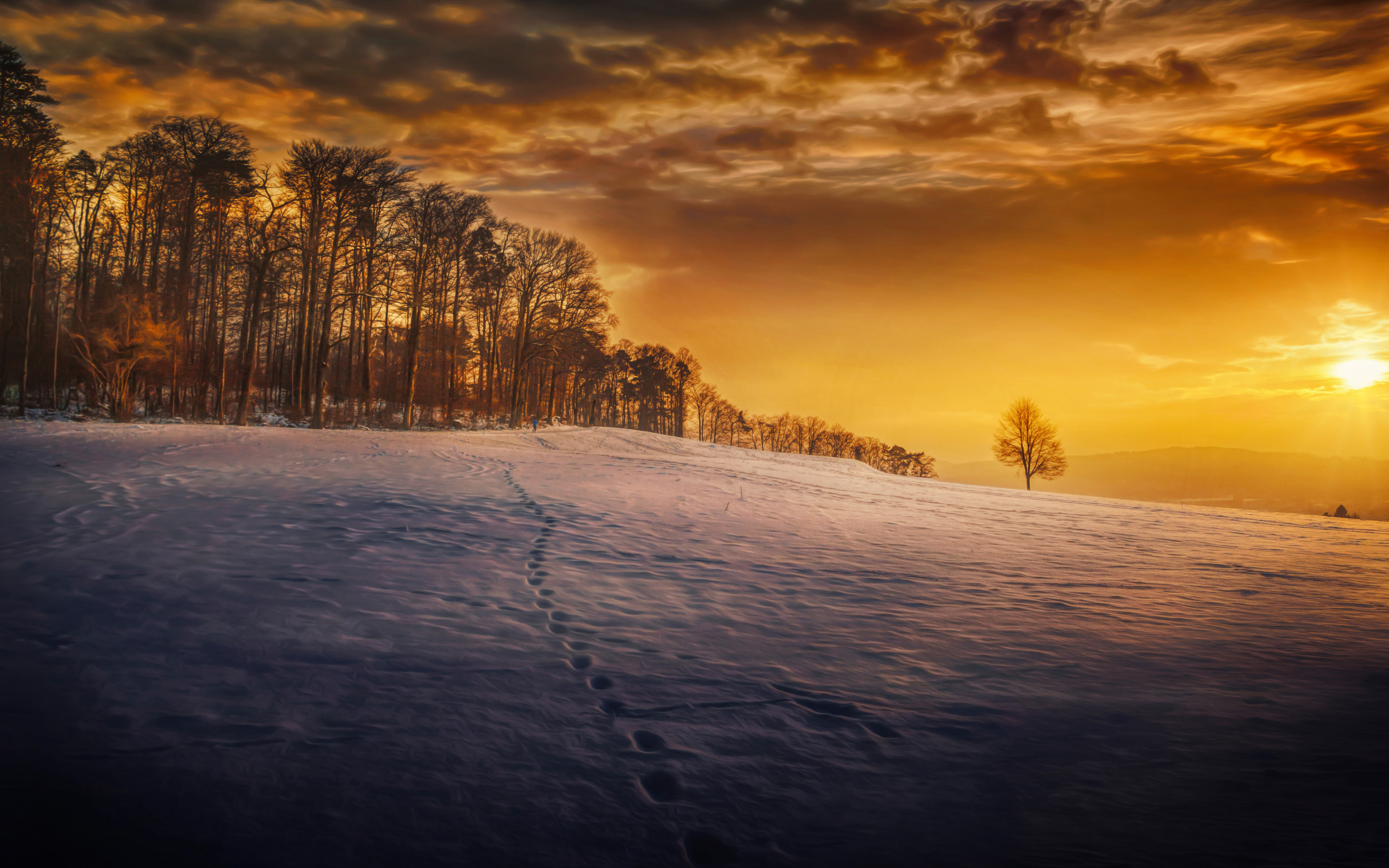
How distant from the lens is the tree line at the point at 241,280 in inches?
1089

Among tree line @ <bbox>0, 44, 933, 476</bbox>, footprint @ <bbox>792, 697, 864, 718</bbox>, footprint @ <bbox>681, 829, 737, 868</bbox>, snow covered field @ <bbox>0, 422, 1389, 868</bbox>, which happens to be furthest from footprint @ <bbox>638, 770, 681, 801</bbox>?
tree line @ <bbox>0, 44, 933, 476</bbox>

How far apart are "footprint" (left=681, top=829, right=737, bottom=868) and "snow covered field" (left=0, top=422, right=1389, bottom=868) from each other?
0.04ft

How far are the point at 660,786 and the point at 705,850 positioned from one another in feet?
1.31

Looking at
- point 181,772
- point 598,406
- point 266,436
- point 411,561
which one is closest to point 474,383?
point 598,406

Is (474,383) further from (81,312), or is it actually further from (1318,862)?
(1318,862)

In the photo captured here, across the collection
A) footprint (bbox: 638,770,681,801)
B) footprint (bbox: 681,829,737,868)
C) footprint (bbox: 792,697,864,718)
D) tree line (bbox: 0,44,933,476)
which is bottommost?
footprint (bbox: 681,829,737,868)

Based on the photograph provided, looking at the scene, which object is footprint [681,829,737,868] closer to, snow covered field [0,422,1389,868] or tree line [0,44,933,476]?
snow covered field [0,422,1389,868]

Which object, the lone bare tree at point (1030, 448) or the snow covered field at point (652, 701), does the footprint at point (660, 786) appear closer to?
the snow covered field at point (652, 701)

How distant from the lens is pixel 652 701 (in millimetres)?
3406

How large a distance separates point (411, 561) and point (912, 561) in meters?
5.95

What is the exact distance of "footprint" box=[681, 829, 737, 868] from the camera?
218 cm

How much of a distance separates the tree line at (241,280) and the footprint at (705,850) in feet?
109

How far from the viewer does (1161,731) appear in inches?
124

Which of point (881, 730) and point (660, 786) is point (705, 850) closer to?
point (660, 786)
